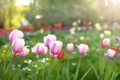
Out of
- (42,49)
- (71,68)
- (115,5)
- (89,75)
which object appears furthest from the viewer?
(115,5)

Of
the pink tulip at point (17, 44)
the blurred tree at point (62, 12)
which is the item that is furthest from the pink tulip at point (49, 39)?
the blurred tree at point (62, 12)

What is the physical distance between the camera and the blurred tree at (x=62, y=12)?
20.1 metres

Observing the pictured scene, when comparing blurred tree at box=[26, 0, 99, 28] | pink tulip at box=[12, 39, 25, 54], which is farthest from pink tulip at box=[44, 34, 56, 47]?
blurred tree at box=[26, 0, 99, 28]

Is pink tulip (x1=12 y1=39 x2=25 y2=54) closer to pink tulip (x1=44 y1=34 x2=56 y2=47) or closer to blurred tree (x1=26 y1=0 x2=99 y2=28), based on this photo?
pink tulip (x1=44 y1=34 x2=56 y2=47)

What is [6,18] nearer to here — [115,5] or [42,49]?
[115,5]

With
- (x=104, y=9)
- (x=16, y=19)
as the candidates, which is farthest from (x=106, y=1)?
(x=16, y=19)

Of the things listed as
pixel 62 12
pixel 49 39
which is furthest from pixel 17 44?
pixel 62 12

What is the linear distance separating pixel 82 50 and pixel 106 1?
32527 mm

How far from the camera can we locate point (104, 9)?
33250 millimetres

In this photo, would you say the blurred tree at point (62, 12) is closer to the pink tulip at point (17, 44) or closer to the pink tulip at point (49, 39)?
the pink tulip at point (49, 39)

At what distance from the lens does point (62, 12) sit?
2014 centimetres

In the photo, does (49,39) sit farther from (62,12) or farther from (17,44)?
(62,12)

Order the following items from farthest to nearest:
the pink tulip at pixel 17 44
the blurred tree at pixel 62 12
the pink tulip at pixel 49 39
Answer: the blurred tree at pixel 62 12, the pink tulip at pixel 49 39, the pink tulip at pixel 17 44

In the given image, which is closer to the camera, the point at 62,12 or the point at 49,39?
the point at 49,39
